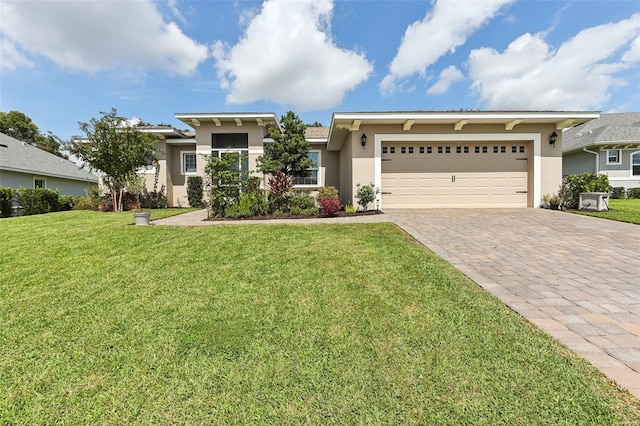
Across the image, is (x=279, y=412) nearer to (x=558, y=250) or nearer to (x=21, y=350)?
(x=21, y=350)

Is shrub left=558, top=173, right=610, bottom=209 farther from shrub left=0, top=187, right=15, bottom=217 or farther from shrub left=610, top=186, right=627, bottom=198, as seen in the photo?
shrub left=0, top=187, right=15, bottom=217

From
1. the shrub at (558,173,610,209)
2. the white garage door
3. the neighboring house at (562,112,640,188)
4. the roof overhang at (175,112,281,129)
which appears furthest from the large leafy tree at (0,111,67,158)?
the neighboring house at (562,112,640,188)

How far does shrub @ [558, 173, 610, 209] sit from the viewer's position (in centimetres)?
942

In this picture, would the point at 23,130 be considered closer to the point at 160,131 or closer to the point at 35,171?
the point at 35,171

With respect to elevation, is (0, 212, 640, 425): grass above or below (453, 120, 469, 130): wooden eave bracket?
below

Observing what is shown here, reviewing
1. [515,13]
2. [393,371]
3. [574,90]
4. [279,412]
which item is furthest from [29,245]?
[574,90]

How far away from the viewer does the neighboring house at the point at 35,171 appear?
1471 cm

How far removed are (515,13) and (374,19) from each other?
15.6 feet

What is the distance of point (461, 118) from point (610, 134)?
49.2 ft

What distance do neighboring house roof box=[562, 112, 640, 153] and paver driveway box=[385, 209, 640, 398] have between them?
48.8 ft

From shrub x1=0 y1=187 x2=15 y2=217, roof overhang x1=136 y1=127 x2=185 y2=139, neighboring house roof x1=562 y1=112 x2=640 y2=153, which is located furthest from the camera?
neighboring house roof x1=562 y1=112 x2=640 y2=153

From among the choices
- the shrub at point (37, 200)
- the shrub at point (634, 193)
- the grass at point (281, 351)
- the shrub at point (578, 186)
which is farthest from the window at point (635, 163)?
the shrub at point (37, 200)

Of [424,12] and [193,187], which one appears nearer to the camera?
[424,12]

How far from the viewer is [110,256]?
14.6 ft
